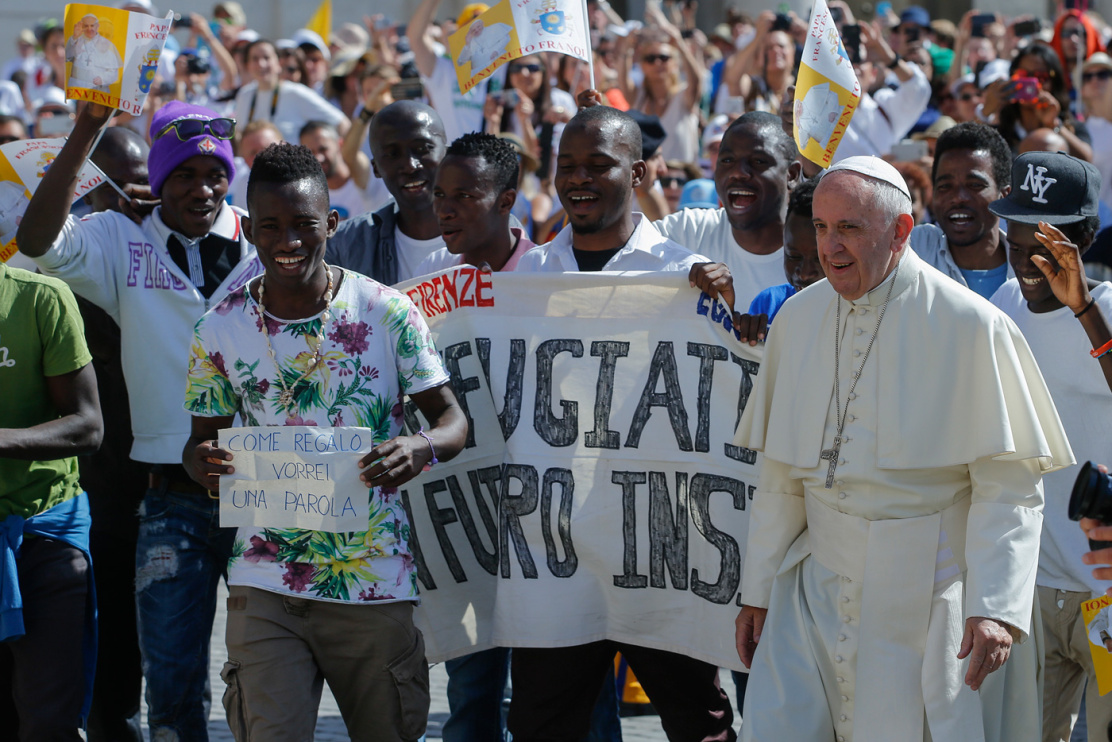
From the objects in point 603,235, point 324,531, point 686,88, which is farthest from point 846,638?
point 686,88

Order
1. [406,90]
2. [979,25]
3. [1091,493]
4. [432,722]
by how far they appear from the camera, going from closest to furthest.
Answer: [1091,493]
[432,722]
[406,90]
[979,25]

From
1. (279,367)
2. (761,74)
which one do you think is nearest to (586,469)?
(279,367)

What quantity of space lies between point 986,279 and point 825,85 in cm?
96

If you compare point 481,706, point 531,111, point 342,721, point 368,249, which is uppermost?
point 531,111

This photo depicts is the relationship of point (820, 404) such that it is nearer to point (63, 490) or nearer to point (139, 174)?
point (63, 490)

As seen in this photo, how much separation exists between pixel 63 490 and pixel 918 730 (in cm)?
288

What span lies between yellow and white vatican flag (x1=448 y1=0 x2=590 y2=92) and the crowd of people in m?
0.36

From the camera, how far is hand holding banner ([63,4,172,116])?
15.9 ft

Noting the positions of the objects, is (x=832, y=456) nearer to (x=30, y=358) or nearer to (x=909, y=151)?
(x=30, y=358)

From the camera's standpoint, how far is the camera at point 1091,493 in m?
3.48

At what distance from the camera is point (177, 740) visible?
16.0 feet

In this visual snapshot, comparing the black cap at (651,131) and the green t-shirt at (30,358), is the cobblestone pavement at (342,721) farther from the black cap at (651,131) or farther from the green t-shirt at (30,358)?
the black cap at (651,131)

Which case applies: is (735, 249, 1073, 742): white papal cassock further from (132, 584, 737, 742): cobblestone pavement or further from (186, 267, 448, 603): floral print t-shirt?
(132, 584, 737, 742): cobblestone pavement

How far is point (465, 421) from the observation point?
4328mm
